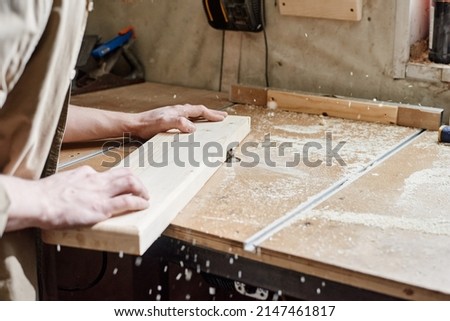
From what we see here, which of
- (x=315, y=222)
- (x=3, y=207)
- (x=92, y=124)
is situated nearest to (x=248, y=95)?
(x=92, y=124)

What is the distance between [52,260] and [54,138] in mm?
453

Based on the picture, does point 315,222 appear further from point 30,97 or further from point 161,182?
point 30,97

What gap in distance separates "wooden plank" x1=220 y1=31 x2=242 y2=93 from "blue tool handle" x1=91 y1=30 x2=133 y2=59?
433 mm

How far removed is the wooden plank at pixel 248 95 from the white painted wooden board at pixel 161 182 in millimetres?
354

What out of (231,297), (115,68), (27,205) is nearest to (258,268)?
(27,205)

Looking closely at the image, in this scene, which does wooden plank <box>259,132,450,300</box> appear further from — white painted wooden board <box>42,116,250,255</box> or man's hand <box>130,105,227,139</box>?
man's hand <box>130,105,227,139</box>

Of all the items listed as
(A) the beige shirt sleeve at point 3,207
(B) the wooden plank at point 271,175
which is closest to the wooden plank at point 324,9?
(B) the wooden plank at point 271,175

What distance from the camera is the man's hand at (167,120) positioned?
1.76m

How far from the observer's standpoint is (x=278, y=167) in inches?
63.7

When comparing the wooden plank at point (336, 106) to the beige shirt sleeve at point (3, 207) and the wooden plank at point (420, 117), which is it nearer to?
the wooden plank at point (420, 117)

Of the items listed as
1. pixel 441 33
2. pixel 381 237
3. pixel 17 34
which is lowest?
pixel 381 237

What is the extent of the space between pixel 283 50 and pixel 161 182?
110 cm
